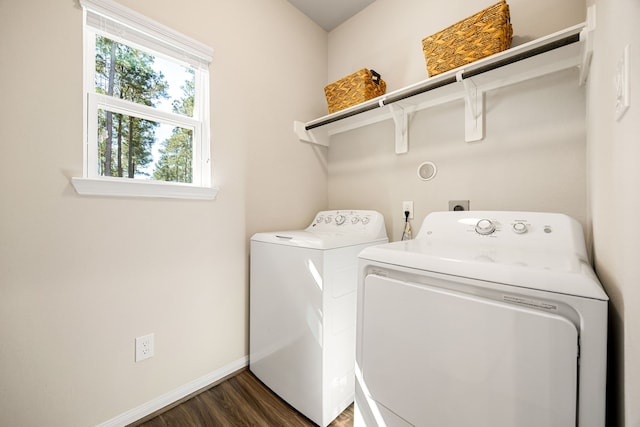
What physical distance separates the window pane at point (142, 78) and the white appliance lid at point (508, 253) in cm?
147

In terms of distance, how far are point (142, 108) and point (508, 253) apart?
190 centimetres

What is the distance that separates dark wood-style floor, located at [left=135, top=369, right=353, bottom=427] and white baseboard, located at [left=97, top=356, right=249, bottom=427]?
0.15 feet

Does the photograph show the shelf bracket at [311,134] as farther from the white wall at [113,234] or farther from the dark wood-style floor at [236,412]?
the dark wood-style floor at [236,412]

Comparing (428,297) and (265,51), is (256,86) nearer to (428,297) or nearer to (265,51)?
(265,51)

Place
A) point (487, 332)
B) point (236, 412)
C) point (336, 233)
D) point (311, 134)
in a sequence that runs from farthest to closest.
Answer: point (311, 134) → point (336, 233) → point (236, 412) → point (487, 332)

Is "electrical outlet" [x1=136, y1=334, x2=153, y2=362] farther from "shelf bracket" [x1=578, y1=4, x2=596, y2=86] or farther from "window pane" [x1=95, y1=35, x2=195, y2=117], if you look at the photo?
"shelf bracket" [x1=578, y1=4, x2=596, y2=86]

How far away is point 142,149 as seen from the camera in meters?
1.42

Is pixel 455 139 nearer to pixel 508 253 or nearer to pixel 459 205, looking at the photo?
pixel 459 205

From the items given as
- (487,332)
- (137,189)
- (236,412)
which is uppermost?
(137,189)

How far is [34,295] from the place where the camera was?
1088 millimetres

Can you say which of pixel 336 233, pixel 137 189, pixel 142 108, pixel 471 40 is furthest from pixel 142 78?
pixel 471 40

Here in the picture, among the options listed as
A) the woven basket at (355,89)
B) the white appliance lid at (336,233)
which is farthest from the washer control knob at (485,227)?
the woven basket at (355,89)

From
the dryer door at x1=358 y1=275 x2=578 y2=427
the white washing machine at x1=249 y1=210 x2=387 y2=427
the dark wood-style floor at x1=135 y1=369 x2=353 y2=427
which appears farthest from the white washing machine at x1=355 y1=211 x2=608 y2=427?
the dark wood-style floor at x1=135 y1=369 x2=353 y2=427

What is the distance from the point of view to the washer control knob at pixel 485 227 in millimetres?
1130
